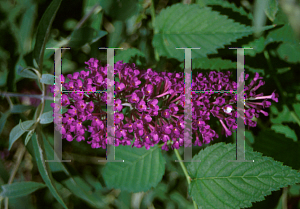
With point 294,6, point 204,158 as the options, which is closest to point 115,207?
point 204,158

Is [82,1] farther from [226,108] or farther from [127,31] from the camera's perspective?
[226,108]

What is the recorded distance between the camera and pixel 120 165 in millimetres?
2219

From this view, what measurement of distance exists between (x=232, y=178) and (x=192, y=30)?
1.37 meters

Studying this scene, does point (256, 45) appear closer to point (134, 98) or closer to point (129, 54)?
point (129, 54)

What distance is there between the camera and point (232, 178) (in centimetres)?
184

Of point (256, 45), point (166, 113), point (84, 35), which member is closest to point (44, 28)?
point (84, 35)

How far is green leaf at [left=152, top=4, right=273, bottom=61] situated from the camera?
6.75ft

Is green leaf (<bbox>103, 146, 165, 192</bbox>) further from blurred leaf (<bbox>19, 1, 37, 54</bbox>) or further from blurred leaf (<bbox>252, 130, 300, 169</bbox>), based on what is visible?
blurred leaf (<bbox>19, 1, 37, 54</bbox>)

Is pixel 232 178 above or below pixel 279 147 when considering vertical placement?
below

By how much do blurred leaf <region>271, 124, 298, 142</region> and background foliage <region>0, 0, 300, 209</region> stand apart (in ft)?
0.03

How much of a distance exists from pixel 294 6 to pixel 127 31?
1.76m

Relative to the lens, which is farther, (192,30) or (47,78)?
(192,30)

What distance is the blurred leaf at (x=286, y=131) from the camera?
237 cm

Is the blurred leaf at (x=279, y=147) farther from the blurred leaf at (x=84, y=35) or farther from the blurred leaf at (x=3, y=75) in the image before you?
the blurred leaf at (x=3, y=75)
